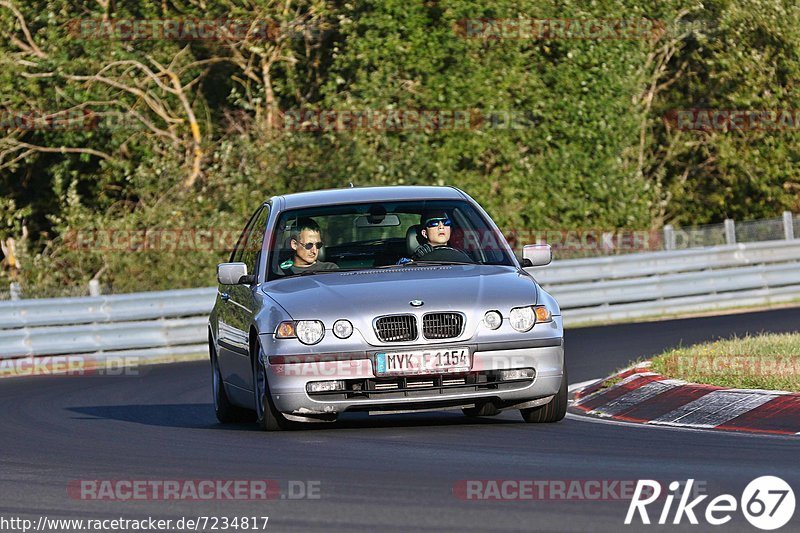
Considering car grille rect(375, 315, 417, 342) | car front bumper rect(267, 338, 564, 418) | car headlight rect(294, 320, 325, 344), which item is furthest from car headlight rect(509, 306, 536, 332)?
car headlight rect(294, 320, 325, 344)

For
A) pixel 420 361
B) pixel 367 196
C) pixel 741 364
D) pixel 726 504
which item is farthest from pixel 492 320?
pixel 726 504

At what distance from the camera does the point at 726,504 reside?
6652 millimetres

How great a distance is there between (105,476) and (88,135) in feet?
75.5

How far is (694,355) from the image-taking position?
12859 mm

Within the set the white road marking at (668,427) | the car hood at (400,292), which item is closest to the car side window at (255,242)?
the car hood at (400,292)

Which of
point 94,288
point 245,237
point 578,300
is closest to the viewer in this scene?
point 245,237

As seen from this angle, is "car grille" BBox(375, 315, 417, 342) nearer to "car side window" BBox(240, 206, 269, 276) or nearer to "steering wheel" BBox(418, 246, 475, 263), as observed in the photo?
"steering wheel" BBox(418, 246, 475, 263)

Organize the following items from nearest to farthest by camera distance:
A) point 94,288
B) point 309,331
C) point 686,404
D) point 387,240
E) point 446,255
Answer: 1. point 309,331
2. point 686,404
3. point 446,255
4. point 387,240
5. point 94,288

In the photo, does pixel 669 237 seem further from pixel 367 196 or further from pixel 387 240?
pixel 387 240

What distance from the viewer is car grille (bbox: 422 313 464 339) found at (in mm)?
9734

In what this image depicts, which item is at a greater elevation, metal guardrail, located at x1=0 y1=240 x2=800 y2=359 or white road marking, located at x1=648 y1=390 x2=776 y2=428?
white road marking, located at x1=648 y1=390 x2=776 y2=428

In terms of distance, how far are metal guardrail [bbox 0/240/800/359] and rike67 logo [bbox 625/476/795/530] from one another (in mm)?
14974

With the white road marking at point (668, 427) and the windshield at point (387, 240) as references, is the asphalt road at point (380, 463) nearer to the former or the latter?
the white road marking at point (668, 427)

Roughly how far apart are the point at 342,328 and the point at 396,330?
12.6 inches
